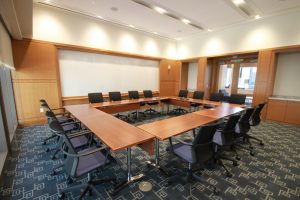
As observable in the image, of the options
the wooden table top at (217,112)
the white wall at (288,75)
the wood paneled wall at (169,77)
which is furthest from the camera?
the wood paneled wall at (169,77)

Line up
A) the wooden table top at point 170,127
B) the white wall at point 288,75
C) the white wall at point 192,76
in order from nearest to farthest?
the wooden table top at point 170,127
the white wall at point 288,75
the white wall at point 192,76

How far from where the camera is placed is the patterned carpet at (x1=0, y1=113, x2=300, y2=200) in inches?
76.4

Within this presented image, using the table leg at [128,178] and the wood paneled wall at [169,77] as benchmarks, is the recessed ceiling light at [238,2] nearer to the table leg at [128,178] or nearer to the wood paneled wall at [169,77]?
the wood paneled wall at [169,77]

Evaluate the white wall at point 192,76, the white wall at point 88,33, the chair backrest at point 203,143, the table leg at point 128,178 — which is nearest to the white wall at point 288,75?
the white wall at point 192,76

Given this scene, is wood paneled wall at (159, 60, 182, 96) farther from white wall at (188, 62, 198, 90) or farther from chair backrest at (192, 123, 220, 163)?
chair backrest at (192, 123, 220, 163)

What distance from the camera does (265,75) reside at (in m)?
5.32

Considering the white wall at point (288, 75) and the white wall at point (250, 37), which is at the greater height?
the white wall at point (250, 37)

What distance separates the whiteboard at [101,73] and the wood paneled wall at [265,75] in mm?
4670

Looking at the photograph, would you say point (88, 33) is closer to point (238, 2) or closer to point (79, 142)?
point (79, 142)

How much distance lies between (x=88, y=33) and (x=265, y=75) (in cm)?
689

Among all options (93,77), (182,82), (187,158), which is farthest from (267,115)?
(93,77)

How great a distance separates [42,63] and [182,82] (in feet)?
22.3

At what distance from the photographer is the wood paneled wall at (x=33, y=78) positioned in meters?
4.31

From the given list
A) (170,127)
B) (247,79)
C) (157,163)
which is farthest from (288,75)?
(157,163)
